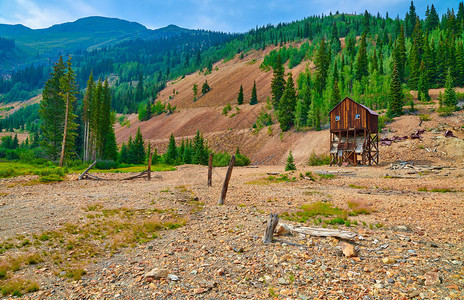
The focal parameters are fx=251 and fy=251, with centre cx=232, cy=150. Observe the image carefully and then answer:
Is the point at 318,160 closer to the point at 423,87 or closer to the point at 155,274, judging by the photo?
the point at 155,274

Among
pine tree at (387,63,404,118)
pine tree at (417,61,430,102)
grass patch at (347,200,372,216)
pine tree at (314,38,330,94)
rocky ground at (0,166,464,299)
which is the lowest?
grass patch at (347,200,372,216)

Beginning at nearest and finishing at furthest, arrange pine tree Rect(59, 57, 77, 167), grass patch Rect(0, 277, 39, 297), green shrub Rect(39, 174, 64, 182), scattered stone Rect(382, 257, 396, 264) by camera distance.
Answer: grass patch Rect(0, 277, 39, 297), scattered stone Rect(382, 257, 396, 264), green shrub Rect(39, 174, 64, 182), pine tree Rect(59, 57, 77, 167)

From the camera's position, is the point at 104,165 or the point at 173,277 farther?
the point at 104,165

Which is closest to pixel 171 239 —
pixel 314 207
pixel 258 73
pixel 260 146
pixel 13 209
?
pixel 314 207

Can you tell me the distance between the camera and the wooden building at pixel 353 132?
36.1m

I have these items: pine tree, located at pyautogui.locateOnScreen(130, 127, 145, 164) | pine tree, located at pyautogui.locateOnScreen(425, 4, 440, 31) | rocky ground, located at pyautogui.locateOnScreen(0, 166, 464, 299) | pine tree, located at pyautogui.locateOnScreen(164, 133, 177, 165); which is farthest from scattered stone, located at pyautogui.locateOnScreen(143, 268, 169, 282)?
pine tree, located at pyautogui.locateOnScreen(425, 4, 440, 31)

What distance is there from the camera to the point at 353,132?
38.1 meters

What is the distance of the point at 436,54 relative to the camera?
73.1 metres

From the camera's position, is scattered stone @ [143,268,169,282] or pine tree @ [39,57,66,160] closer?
scattered stone @ [143,268,169,282]

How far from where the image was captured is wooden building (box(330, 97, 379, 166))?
36094 mm

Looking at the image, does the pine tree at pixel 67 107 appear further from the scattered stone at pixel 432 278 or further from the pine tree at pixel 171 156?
the scattered stone at pixel 432 278

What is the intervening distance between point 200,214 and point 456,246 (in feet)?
33.7

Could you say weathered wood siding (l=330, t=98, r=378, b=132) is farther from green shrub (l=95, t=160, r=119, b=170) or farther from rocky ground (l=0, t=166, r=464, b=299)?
green shrub (l=95, t=160, r=119, b=170)

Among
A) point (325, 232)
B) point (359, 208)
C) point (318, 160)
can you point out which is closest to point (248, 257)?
point (325, 232)
